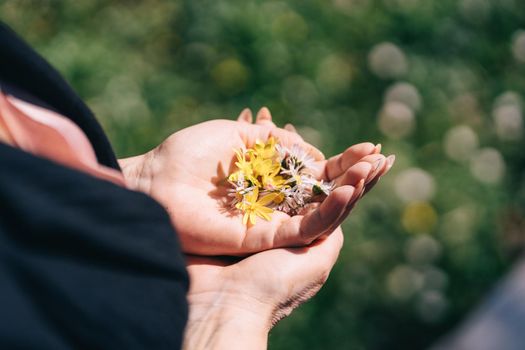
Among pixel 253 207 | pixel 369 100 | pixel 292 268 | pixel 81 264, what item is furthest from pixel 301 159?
pixel 369 100

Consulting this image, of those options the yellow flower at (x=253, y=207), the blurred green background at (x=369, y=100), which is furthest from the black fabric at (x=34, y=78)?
the blurred green background at (x=369, y=100)

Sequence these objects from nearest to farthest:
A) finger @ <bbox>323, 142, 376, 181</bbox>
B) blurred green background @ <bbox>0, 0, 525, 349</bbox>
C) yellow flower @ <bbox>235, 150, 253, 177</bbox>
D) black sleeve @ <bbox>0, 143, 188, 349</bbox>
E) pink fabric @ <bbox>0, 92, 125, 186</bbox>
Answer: black sleeve @ <bbox>0, 143, 188, 349</bbox>, pink fabric @ <bbox>0, 92, 125, 186</bbox>, finger @ <bbox>323, 142, 376, 181</bbox>, yellow flower @ <bbox>235, 150, 253, 177</bbox>, blurred green background @ <bbox>0, 0, 525, 349</bbox>

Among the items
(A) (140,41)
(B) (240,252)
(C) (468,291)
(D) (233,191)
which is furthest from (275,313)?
(A) (140,41)

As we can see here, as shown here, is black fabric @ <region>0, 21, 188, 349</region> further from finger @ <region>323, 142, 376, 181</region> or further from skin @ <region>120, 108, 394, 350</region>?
finger @ <region>323, 142, 376, 181</region>

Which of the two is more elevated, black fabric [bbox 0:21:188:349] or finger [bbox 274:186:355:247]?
black fabric [bbox 0:21:188:349]

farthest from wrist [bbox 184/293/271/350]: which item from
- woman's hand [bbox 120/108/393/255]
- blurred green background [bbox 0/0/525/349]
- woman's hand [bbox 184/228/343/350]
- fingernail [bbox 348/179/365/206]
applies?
blurred green background [bbox 0/0/525/349]

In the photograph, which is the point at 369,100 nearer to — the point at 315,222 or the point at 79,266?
the point at 315,222

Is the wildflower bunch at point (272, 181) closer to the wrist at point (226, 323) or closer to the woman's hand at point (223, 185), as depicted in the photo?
the woman's hand at point (223, 185)
